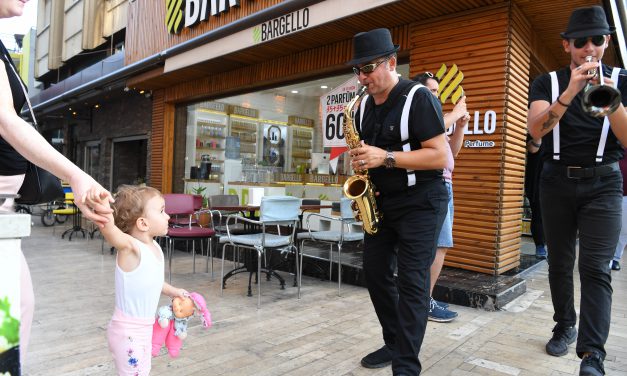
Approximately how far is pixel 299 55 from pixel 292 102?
2061mm

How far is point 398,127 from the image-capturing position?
239 centimetres

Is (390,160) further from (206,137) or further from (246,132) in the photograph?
(206,137)

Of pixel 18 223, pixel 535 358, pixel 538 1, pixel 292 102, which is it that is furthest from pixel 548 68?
pixel 18 223

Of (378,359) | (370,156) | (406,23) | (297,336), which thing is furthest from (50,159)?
(406,23)

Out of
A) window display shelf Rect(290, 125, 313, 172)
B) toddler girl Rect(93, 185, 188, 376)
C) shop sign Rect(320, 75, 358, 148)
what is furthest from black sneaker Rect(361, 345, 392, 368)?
window display shelf Rect(290, 125, 313, 172)

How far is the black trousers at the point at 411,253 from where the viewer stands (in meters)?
2.27

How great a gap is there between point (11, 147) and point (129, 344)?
849 mm

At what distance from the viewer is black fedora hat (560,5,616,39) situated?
7.74 feet

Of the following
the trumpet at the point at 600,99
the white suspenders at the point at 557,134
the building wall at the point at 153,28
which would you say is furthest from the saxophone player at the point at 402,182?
the building wall at the point at 153,28

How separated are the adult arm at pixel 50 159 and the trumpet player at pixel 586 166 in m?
2.26

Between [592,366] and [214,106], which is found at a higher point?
[214,106]

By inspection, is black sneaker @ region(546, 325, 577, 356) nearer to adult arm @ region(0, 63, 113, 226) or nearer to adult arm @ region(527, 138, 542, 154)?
adult arm @ region(527, 138, 542, 154)

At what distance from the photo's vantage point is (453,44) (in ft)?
17.2

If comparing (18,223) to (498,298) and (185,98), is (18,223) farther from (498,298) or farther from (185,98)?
(185,98)
